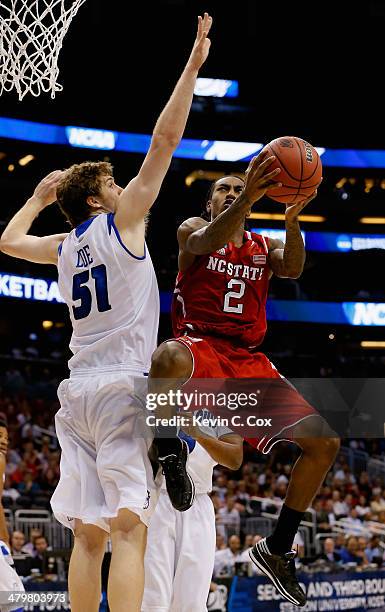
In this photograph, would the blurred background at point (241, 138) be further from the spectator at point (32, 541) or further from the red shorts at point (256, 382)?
the red shorts at point (256, 382)

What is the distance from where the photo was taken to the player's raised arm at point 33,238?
15.6 ft

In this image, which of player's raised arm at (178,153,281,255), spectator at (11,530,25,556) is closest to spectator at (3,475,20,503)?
spectator at (11,530,25,556)

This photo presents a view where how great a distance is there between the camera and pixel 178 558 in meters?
4.83

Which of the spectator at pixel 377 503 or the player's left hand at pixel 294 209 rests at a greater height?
the player's left hand at pixel 294 209

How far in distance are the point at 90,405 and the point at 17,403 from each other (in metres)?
13.9

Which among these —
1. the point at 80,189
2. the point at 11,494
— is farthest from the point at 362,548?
the point at 80,189

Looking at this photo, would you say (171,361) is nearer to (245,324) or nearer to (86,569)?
(245,324)

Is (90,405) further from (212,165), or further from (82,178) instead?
(212,165)

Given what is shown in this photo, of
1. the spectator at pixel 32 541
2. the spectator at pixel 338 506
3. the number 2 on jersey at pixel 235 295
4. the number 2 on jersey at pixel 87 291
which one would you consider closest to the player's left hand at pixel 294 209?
the number 2 on jersey at pixel 235 295

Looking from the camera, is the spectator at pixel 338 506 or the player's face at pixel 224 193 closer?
the player's face at pixel 224 193

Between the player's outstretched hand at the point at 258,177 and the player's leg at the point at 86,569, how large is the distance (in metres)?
1.82

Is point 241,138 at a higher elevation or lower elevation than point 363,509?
higher

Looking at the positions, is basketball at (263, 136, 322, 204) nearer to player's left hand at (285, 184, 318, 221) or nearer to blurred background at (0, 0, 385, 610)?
player's left hand at (285, 184, 318, 221)

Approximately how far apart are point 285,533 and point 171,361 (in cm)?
121
